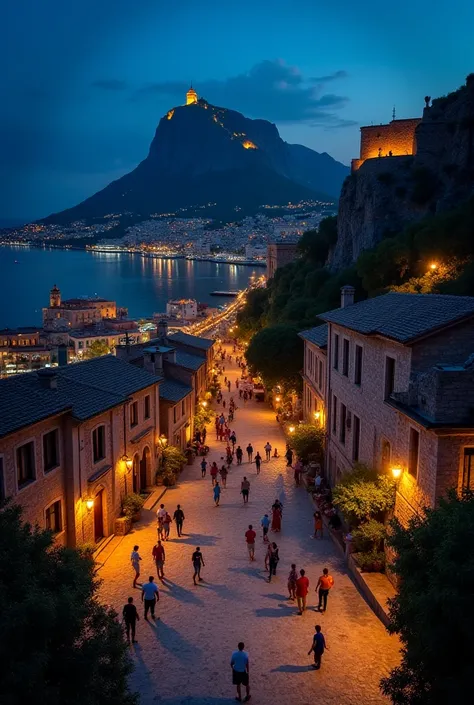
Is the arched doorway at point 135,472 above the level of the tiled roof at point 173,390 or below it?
below

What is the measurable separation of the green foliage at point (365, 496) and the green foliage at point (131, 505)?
26.4ft

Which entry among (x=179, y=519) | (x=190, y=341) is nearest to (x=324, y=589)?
(x=179, y=519)

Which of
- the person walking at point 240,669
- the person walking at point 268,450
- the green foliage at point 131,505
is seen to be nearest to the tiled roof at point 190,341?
the person walking at point 268,450

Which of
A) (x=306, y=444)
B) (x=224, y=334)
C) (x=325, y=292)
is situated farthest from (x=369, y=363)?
(x=224, y=334)

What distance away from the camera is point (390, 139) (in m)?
72.8

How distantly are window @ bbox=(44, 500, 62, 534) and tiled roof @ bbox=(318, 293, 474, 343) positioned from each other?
1088cm

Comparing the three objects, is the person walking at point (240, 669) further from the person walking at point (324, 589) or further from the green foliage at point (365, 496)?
the green foliage at point (365, 496)

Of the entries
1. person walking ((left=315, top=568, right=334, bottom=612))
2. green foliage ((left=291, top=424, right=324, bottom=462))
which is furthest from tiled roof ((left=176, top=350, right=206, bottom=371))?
person walking ((left=315, top=568, right=334, bottom=612))

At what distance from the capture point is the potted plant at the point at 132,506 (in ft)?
73.8

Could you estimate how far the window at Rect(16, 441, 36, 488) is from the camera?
16.0 metres

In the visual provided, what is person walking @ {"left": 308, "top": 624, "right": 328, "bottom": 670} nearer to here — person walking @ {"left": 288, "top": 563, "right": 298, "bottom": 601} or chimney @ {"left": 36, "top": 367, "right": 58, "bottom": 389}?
person walking @ {"left": 288, "top": 563, "right": 298, "bottom": 601}

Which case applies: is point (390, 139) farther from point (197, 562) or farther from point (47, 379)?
point (197, 562)

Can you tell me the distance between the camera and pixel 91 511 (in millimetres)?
19922

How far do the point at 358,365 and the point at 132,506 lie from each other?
10.0m
